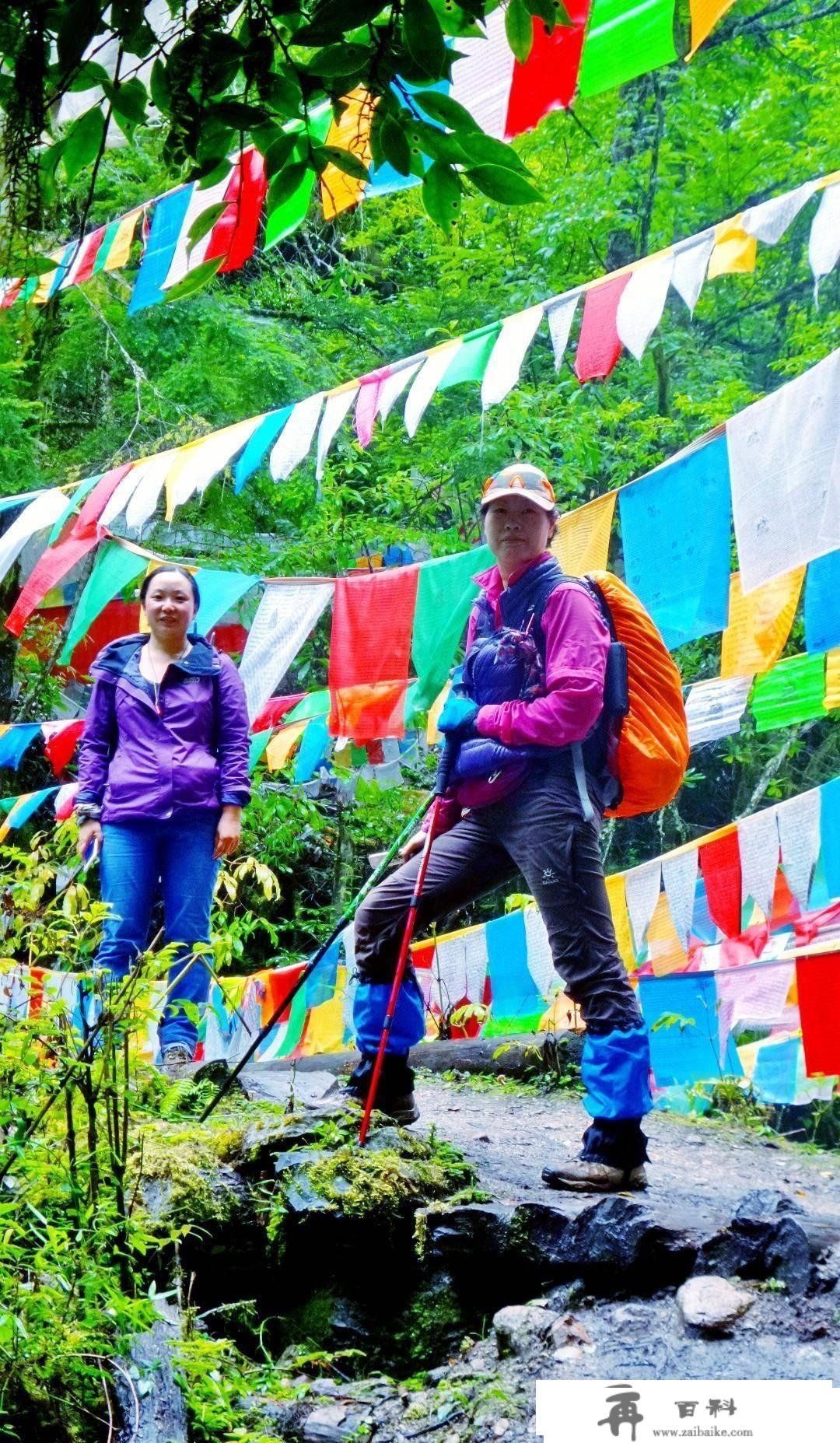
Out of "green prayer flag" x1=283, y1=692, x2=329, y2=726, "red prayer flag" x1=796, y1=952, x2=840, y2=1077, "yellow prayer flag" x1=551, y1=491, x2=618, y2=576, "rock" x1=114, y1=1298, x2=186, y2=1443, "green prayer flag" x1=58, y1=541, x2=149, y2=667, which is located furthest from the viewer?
"green prayer flag" x1=283, y1=692, x2=329, y2=726

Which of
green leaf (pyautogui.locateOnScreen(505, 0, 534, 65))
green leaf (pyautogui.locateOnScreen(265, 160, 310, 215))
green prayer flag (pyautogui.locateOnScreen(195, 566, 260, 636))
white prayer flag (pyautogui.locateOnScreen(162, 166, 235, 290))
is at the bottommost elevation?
green leaf (pyautogui.locateOnScreen(265, 160, 310, 215))

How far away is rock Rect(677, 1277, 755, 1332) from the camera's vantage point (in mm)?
2213

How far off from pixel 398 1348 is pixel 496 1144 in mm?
1092

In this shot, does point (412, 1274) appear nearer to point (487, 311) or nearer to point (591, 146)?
point (487, 311)

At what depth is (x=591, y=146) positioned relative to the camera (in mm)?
10297

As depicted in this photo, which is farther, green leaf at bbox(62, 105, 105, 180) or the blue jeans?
the blue jeans

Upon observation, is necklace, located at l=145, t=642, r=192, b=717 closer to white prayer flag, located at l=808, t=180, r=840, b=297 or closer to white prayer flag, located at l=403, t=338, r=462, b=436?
white prayer flag, located at l=403, t=338, r=462, b=436

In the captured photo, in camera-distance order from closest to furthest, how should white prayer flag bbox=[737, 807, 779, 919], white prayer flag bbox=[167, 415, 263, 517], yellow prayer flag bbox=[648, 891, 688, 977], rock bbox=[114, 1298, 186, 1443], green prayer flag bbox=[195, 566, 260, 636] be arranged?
rock bbox=[114, 1298, 186, 1443], white prayer flag bbox=[737, 807, 779, 919], yellow prayer flag bbox=[648, 891, 688, 977], white prayer flag bbox=[167, 415, 263, 517], green prayer flag bbox=[195, 566, 260, 636]

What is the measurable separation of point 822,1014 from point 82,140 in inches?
146

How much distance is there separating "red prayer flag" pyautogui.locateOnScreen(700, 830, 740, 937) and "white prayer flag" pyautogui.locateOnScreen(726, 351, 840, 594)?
4.23 feet

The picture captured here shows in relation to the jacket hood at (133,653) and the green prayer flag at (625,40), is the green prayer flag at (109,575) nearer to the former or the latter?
the jacket hood at (133,653)

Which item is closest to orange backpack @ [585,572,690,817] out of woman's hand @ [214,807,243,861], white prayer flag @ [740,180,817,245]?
woman's hand @ [214,807,243,861]

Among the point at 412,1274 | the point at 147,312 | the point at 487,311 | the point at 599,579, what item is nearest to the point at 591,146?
the point at 487,311

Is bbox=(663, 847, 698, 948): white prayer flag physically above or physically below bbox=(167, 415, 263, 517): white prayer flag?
below
